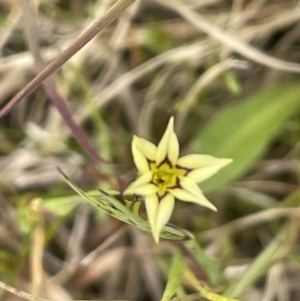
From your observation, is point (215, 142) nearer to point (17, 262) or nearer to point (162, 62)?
point (162, 62)

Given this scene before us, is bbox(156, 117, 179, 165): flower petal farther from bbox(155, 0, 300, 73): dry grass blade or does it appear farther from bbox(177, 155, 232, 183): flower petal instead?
bbox(155, 0, 300, 73): dry grass blade

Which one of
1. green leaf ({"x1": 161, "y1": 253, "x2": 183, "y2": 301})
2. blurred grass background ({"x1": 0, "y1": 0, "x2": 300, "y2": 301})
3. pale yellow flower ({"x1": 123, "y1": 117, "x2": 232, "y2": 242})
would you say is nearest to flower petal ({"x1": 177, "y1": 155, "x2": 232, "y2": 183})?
pale yellow flower ({"x1": 123, "y1": 117, "x2": 232, "y2": 242})

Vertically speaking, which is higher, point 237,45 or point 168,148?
point 237,45

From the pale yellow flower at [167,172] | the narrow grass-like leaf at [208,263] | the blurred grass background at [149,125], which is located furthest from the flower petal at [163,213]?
the blurred grass background at [149,125]

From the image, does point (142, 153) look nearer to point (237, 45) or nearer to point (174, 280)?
point (174, 280)

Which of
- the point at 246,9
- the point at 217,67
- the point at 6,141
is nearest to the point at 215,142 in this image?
the point at 217,67

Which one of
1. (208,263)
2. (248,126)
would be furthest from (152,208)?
(248,126)
